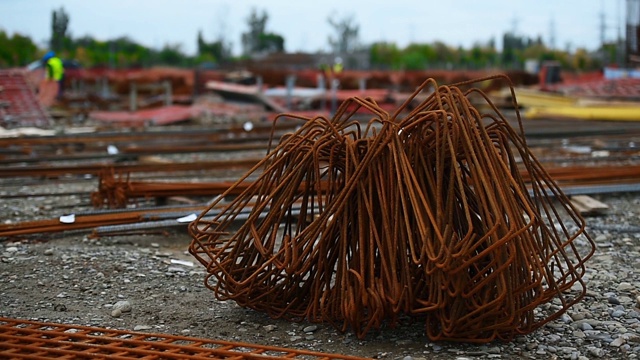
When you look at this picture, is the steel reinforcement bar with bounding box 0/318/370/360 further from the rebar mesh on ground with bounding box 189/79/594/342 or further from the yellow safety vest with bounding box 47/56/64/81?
the yellow safety vest with bounding box 47/56/64/81

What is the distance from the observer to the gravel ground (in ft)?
15.1

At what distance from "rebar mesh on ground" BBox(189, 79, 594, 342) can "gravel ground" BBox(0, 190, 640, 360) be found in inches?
4.7

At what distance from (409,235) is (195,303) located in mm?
1853

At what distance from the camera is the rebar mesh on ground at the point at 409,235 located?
4.43 metres

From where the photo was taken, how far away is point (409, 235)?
14.9 feet

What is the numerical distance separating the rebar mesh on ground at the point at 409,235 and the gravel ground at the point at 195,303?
0.12 metres

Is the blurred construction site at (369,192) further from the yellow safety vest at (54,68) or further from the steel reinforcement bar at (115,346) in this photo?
the yellow safety vest at (54,68)

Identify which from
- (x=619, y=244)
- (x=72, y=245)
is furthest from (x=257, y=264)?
(x=619, y=244)

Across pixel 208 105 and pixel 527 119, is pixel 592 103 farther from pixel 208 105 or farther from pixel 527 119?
pixel 208 105

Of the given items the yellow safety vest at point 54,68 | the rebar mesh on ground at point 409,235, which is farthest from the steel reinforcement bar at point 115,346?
the yellow safety vest at point 54,68

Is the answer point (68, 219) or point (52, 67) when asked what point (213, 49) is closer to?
point (52, 67)

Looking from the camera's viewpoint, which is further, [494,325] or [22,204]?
[22,204]

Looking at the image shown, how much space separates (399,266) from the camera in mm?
4730

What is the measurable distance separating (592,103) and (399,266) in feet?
66.4
